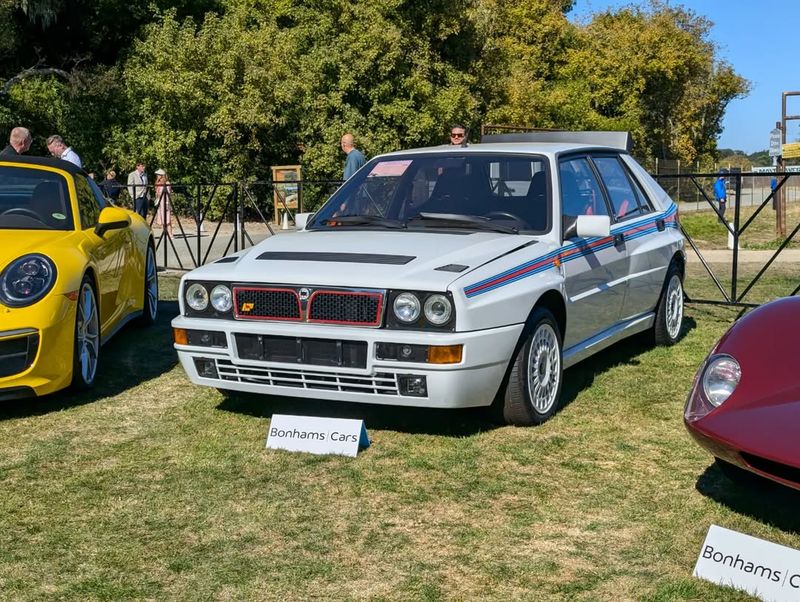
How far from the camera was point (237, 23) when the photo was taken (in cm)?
3016

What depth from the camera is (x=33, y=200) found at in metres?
6.78

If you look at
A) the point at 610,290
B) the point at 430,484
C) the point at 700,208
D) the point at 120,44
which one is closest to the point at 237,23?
the point at 120,44

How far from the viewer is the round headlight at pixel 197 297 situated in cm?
552

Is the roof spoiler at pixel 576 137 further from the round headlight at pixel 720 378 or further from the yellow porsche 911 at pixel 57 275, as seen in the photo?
the round headlight at pixel 720 378

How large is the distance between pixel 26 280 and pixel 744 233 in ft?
70.1

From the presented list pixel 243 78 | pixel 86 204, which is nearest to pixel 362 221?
pixel 86 204

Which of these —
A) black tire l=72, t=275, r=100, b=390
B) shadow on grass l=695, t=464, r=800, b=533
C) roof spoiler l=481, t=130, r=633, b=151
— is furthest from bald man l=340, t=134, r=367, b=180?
shadow on grass l=695, t=464, r=800, b=533

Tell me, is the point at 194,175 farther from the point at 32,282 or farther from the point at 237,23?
the point at 32,282

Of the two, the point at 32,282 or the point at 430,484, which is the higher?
the point at 32,282

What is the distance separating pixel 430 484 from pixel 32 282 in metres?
2.73

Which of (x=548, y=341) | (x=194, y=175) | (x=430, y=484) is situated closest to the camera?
(x=430, y=484)

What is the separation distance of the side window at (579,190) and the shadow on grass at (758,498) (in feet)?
6.63

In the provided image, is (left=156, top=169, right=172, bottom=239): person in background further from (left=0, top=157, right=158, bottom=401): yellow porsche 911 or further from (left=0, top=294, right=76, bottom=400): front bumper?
(left=0, top=294, right=76, bottom=400): front bumper

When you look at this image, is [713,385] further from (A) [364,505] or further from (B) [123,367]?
(B) [123,367]
